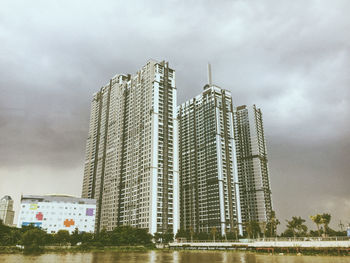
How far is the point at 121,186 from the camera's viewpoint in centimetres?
17775

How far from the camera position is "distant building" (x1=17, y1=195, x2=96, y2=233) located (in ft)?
493

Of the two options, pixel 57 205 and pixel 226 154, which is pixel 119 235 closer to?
pixel 57 205

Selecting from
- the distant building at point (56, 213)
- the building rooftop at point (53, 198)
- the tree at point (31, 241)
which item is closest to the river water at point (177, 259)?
the tree at point (31, 241)

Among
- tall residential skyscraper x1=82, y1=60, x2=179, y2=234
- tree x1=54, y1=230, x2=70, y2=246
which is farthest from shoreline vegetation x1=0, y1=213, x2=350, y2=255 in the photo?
tall residential skyscraper x1=82, y1=60, x2=179, y2=234

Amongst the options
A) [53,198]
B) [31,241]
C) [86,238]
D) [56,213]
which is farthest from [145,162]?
[31,241]

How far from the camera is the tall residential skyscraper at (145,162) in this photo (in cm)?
15262

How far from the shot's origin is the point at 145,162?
16188cm

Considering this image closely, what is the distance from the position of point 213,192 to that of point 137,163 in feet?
178

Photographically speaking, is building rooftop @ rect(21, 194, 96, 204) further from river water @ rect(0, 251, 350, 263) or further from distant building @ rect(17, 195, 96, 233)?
river water @ rect(0, 251, 350, 263)

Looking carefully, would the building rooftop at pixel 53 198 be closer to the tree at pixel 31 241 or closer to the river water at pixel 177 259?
the tree at pixel 31 241

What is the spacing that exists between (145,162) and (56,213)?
5341 centimetres

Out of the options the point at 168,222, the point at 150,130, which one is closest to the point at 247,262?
the point at 168,222

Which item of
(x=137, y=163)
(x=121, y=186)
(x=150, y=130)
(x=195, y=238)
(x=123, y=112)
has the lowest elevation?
(x=195, y=238)

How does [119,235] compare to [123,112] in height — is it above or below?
below
